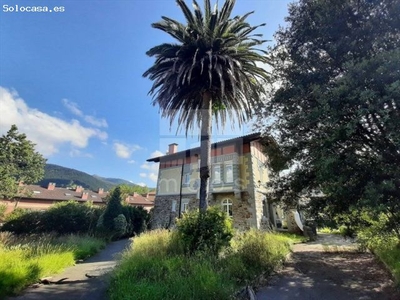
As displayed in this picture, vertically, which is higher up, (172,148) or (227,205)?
(172,148)

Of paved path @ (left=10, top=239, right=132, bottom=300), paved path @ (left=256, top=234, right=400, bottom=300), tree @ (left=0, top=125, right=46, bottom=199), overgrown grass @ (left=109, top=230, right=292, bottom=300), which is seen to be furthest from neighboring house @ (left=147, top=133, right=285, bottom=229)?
tree @ (left=0, top=125, right=46, bottom=199)

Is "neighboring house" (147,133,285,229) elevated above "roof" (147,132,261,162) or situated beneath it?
situated beneath

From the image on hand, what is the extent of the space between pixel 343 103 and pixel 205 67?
5.39 m

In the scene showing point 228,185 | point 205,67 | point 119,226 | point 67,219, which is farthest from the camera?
point 228,185

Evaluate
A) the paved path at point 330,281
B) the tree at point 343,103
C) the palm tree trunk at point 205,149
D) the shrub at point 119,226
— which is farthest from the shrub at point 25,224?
the tree at point 343,103

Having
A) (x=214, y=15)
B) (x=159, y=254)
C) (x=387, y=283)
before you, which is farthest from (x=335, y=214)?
(x=214, y=15)

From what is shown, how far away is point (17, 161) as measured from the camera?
29.0 metres

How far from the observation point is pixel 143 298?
13.0 ft

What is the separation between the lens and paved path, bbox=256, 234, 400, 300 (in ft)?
16.7

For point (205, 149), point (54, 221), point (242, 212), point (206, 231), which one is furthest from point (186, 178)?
point (206, 231)

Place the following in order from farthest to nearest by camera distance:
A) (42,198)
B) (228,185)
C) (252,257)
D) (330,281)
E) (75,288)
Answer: (42,198)
(228,185)
(252,257)
(330,281)
(75,288)

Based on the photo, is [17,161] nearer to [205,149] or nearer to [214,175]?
[214,175]

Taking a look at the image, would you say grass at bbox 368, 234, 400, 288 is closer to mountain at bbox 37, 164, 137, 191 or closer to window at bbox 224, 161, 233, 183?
window at bbox 224, 161, 233, 183

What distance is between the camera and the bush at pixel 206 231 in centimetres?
698
